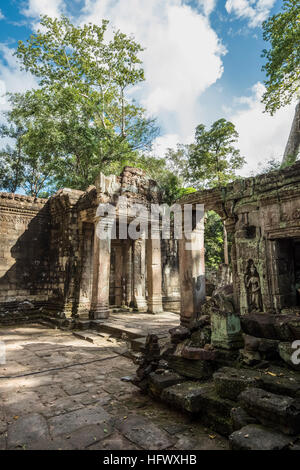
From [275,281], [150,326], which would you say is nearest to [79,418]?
[275,281]

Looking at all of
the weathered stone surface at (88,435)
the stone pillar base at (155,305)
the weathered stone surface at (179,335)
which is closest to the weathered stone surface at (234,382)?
the weathered stone surface at (88,435)

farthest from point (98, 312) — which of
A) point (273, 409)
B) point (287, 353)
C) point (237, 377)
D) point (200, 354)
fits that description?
point (273, 409)

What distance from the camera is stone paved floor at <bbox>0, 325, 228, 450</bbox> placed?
254 cm

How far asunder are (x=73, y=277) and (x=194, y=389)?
7230mm

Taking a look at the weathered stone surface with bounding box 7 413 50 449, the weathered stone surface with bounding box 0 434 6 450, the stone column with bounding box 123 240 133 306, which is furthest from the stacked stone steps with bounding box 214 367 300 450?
the stone column with bounding box 123 240 133 306

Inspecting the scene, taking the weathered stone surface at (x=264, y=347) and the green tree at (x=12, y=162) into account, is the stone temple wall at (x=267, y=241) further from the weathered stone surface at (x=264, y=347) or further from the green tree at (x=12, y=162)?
the green tree at (x=12, y=162)

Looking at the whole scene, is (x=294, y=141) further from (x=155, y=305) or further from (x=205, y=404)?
(x=205, y=404)

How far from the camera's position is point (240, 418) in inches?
96.1

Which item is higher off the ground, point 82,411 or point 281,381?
point 281,381

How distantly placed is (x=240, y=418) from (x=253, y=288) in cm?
251

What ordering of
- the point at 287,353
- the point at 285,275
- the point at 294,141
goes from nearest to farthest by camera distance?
1. the point at 287,353
2. the point at 285,275
3. the point at 294,141

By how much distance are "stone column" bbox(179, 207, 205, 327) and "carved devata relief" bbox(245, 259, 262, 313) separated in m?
1.89

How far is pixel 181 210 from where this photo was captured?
6723 millimetres

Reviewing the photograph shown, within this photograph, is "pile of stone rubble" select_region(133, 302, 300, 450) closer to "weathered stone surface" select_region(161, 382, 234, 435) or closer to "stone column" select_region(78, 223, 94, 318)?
"weathered stone surface" select_region(161, 382, 234, 435)
